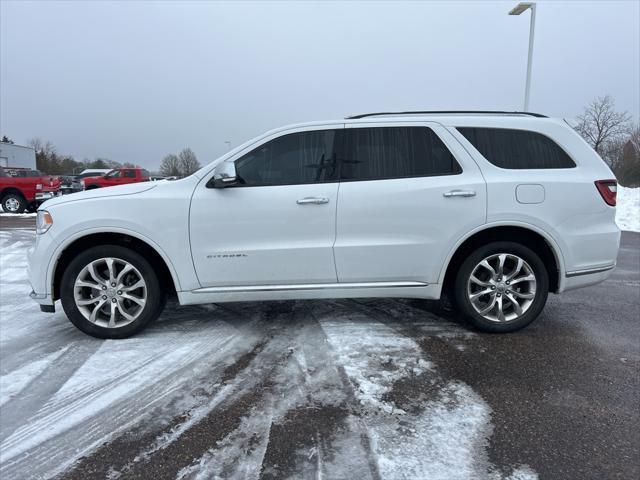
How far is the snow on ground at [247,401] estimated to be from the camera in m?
2.27

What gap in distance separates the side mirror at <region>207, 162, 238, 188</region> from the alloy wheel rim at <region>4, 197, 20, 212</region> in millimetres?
17054

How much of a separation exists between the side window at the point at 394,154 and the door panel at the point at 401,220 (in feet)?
0.28

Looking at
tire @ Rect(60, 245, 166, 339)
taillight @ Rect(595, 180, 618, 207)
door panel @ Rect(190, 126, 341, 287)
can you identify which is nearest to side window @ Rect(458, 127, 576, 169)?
taillight @ Rect(595, 180, 618, 207)

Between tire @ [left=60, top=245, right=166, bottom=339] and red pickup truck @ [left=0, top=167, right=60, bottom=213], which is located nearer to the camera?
tire @ [left=60, top=245, right=166, bottom=339]

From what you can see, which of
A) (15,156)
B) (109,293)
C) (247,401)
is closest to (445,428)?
(247,401)

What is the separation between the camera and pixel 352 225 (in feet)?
12.5

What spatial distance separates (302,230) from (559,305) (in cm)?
323

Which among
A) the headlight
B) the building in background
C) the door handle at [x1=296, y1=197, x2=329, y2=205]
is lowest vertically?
the headlight

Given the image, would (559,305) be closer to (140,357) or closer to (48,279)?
(140,357)

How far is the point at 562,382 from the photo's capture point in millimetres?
3143

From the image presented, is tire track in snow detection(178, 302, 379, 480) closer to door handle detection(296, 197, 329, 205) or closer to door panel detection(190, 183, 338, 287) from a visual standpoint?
door panel detection(190, 183, 338, 287)

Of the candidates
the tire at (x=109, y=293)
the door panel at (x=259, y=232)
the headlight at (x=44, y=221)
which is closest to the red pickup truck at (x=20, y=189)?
the headlight at (x=44, y=221)

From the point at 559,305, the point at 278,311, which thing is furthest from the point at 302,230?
the point at 559,305

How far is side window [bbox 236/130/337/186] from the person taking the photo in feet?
12.7
